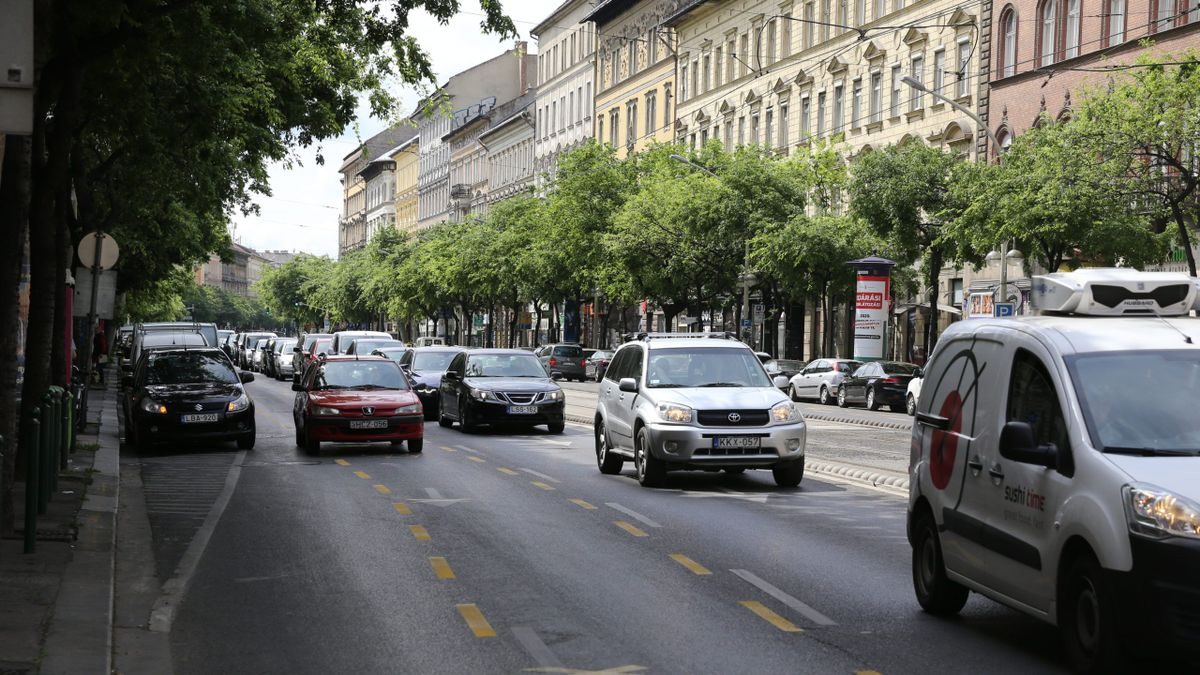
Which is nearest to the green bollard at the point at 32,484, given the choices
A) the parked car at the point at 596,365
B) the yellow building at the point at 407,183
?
the parked car at the point at 596,365

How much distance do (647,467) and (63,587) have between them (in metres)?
9.08

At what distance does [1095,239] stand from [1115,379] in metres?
27.1

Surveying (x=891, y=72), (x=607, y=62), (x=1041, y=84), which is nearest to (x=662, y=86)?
(x=607, y=62)

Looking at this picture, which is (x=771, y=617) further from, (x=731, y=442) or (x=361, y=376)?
(x=361, y=376)

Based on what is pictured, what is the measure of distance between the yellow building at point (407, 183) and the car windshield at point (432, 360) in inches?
4314

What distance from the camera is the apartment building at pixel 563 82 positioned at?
95438 millimetres

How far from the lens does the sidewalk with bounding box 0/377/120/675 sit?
7945mm

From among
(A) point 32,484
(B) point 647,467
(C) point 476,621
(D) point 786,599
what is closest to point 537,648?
(C) point 476,621

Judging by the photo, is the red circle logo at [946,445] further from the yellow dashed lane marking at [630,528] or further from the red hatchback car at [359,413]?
the red hatchback car at [359,413]

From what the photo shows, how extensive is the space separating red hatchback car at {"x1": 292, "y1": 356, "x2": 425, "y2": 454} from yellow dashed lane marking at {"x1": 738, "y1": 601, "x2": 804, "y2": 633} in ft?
48.6

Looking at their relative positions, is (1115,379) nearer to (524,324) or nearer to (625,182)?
(625,182)

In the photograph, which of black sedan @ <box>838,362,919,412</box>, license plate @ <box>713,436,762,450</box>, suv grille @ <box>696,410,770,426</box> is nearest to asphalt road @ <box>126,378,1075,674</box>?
license plate @ <box>713,436,762,450</box>

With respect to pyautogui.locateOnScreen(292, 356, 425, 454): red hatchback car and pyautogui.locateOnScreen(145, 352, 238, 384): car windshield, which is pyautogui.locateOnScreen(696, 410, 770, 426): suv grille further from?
pyautogui.locateOnScreen(145, 352, 238, 384): car windshield

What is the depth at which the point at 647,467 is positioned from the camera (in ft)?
60.3
